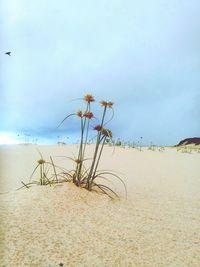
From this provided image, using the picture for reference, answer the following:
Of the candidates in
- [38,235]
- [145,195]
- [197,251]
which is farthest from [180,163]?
[38,235]

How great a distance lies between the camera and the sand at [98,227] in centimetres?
150

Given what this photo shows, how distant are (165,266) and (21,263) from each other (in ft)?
1.97

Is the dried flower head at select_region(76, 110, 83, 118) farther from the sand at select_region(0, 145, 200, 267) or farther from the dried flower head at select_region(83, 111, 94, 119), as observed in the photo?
the sand at select_region(0, 145, 200, 267)

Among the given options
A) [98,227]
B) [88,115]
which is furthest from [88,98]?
[98,227]

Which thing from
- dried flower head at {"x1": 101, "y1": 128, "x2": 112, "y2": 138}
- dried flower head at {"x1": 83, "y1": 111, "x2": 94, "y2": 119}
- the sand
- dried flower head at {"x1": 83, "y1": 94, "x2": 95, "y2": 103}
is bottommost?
the sand

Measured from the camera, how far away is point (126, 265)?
1492 millimetres

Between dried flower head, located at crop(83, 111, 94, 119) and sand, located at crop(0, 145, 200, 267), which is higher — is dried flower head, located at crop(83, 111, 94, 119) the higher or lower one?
the higher one

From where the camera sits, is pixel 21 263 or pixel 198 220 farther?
pixel 198 220

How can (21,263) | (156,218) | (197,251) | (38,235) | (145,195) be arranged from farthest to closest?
(145,195)
(156,218)
(197,251)
(38,235)
(21,263)

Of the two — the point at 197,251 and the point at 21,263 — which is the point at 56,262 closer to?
the point at 21,263

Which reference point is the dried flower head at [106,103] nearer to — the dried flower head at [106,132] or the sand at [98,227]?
the dried flower head at [106,132]

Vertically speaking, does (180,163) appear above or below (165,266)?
above

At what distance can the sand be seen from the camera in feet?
4.94

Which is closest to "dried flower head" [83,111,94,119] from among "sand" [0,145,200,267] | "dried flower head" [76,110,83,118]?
"dried flower head" [76,110,83,118]
